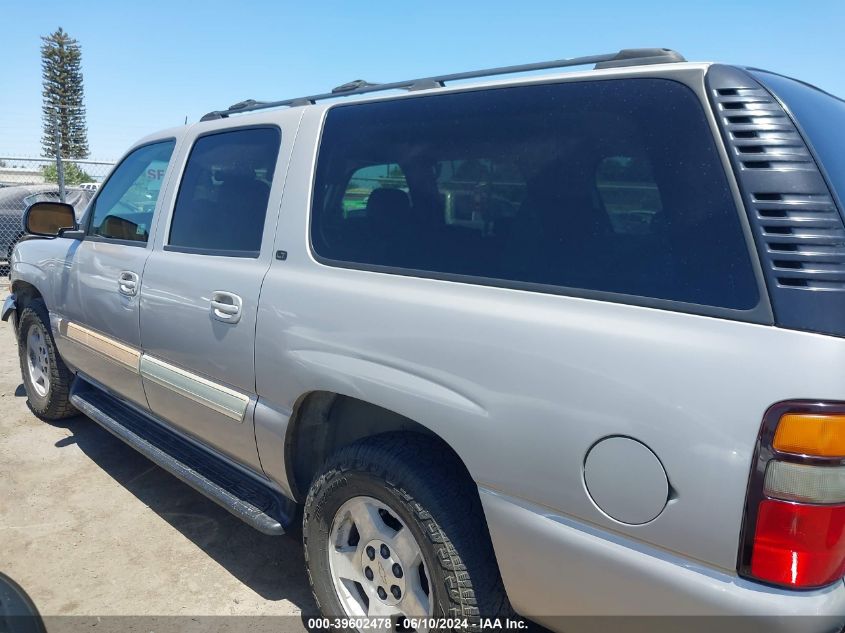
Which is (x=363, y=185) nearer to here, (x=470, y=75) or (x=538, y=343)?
(x=470, y=75)

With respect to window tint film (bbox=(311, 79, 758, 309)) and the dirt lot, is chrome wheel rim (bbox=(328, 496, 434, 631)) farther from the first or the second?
window tint film (bbox=(311, 79, 758, 309))

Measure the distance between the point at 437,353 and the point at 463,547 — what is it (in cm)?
57

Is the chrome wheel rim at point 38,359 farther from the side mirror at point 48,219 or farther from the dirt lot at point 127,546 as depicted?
the side mirror at point 48,219

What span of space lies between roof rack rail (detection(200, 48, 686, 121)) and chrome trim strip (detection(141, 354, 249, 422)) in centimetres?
127

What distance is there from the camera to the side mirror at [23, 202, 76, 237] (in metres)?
4.18

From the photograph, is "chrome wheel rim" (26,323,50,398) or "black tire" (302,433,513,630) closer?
"black tire" (302,433,513,630)

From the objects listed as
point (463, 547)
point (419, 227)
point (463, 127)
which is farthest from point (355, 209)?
point (463, 547)

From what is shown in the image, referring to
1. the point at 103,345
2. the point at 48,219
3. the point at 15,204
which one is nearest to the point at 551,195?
the point at 103,345

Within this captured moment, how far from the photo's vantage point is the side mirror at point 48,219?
418 centimetres

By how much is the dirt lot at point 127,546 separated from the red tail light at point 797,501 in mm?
1948

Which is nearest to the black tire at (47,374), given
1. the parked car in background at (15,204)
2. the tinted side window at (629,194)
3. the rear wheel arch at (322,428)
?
the rear wheel arch at (322,428)

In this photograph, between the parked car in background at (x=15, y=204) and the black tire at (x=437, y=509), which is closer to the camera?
the black tire at (x=437, y=509)

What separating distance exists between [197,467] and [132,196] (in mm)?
1713

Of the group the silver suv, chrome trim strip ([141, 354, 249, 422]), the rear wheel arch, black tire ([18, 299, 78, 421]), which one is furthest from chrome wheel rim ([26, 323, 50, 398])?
the rear wheel arch
